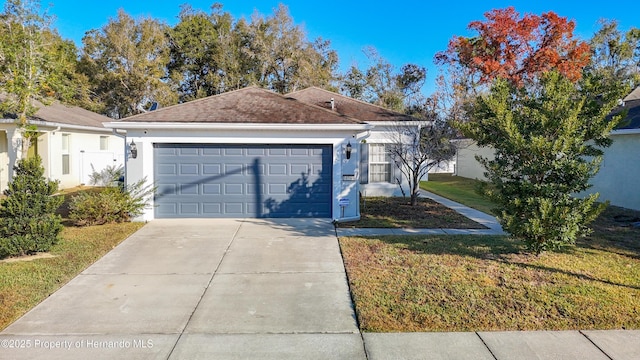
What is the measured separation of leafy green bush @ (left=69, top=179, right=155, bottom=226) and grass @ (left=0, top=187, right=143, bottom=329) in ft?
1.59

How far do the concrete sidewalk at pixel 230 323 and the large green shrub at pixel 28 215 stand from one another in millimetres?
1247

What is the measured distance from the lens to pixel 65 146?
1736 cm

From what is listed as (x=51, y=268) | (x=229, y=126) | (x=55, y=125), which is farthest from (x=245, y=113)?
(x=55, y=125)

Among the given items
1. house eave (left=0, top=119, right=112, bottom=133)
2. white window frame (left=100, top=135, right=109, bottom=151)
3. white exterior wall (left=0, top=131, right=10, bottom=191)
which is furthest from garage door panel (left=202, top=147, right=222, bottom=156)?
white window frame (left=100, top=135, right=109, bottom=151)

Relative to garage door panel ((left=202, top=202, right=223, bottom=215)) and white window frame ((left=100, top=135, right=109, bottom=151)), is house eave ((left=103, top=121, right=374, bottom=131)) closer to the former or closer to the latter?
garage door panel ((left=202, top=202, right=223, bottom=215))

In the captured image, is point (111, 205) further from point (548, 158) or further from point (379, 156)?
point (379, 156)

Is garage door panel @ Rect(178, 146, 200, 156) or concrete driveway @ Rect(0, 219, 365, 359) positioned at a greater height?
garage door panel @ Rect(178, 146, 200, 156)

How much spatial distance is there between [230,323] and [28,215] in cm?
484

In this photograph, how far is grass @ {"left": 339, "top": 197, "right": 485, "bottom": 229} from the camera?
10422 millimetres

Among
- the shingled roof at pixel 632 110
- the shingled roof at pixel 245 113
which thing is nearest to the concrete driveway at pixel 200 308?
the shingled roof at pixel 245 113

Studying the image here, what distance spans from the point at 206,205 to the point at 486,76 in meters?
20.0

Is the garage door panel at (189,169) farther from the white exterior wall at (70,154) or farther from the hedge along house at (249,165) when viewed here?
the white exterior wall at (70,154)

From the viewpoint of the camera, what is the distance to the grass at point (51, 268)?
5.31 meters

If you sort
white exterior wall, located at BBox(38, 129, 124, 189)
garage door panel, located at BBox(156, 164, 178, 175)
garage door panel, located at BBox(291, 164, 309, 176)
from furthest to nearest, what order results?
white exterior wall, located at BBox(38, 129, 124, 189), garage door panel, located at BBox(291, 164, 309, 176), garage door panel, located at BBox(156, 164, 178, 175)
